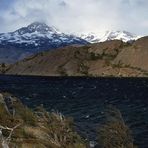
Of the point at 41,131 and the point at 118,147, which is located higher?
the point at 41,131

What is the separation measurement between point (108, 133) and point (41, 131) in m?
7.87

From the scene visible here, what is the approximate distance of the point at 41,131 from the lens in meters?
27.3

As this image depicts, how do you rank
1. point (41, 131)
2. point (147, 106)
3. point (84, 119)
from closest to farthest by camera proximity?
point (41, 131)
point (84, 119)
point (147, 106)

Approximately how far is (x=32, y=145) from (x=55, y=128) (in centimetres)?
1334

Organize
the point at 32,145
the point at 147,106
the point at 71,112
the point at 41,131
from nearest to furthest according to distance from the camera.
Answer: the point at 32,145, the point at 41,131, the point at 71,112, the point at 147,106

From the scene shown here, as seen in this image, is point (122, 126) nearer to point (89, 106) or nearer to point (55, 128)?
point (55, 128)

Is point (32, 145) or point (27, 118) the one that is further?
point (27, 118)

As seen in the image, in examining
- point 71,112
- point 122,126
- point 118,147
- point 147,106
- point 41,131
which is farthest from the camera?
point 147,106

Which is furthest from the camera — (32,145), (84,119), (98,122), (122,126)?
(84,119)

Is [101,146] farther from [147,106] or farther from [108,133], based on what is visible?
[147,106]

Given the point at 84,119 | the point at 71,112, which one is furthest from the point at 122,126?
the point at 71,112

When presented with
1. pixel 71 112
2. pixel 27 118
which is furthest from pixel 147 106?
pixel 27 118

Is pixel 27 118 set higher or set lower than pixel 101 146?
higher

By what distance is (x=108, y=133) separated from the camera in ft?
110
